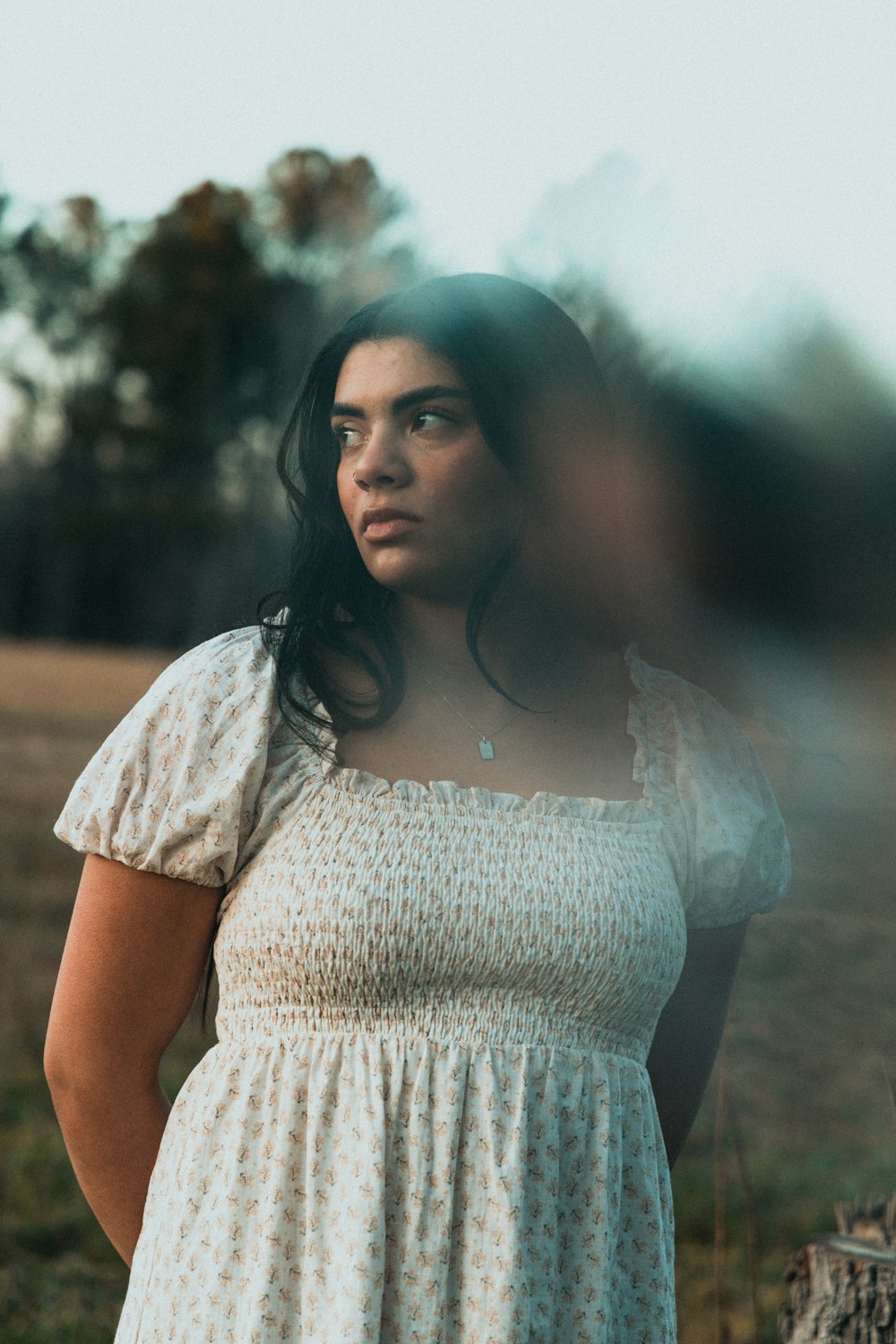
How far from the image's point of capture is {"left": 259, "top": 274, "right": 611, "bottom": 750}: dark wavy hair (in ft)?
5.63

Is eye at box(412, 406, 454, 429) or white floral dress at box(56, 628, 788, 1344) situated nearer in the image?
white floral dress at box(56, 628, 788, 1344)

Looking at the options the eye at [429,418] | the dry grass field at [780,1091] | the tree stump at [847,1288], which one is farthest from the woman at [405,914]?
the dry grass field at [780,1091]

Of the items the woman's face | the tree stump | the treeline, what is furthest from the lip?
the treeline

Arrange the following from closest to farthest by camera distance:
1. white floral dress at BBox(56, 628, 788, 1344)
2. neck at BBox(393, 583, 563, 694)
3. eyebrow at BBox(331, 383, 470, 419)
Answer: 1. white floral dress at BBox(56, 628, 788, 1344)
2. eyebrow at BBox(331, 383, 470, 419)
3. neck at BBox(393, 583, 563, 694)

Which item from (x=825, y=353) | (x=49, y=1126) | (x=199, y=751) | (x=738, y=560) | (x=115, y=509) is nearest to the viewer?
(x=199, y=751)

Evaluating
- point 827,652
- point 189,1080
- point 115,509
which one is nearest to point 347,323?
point 189,1080

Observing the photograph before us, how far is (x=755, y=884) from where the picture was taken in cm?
186

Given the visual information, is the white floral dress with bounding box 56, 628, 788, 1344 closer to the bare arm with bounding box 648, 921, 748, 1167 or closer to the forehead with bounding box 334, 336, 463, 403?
the bare arm with bounding box 648, 921, 748, 1167

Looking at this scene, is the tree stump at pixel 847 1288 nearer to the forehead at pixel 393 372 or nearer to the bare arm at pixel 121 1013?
the bare arm at pixel 121 1013

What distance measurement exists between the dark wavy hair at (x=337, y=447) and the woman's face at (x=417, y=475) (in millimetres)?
25

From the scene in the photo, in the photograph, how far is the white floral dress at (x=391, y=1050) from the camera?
4.79ft

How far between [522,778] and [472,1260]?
540 mm

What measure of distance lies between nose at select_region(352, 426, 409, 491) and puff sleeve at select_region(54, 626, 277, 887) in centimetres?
26

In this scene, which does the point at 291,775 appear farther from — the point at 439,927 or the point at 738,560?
the point at 738,560
